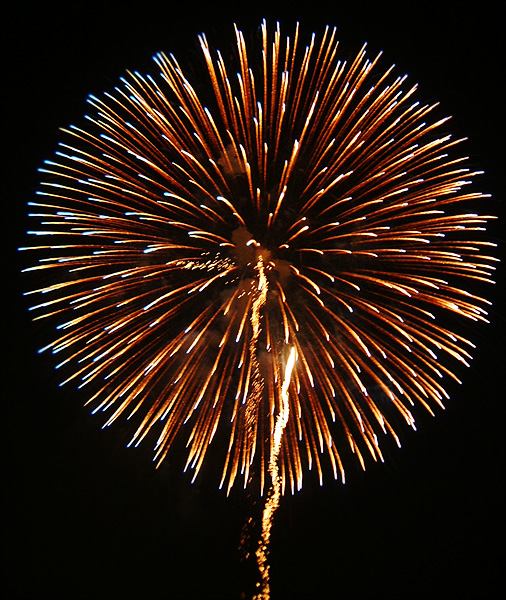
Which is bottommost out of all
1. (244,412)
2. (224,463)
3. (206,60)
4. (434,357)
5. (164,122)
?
(224,463)

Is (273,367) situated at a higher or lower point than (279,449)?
higher

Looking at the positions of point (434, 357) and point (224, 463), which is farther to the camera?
point (224, 463)

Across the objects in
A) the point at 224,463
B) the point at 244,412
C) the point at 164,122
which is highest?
the point at 164,122

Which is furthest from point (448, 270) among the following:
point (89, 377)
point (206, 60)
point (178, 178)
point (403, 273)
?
point (89, 377)

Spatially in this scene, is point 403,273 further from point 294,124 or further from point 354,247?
point 294,124

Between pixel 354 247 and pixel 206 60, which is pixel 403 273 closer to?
pixel 354 247

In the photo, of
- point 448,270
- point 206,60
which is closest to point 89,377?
point 206,60
